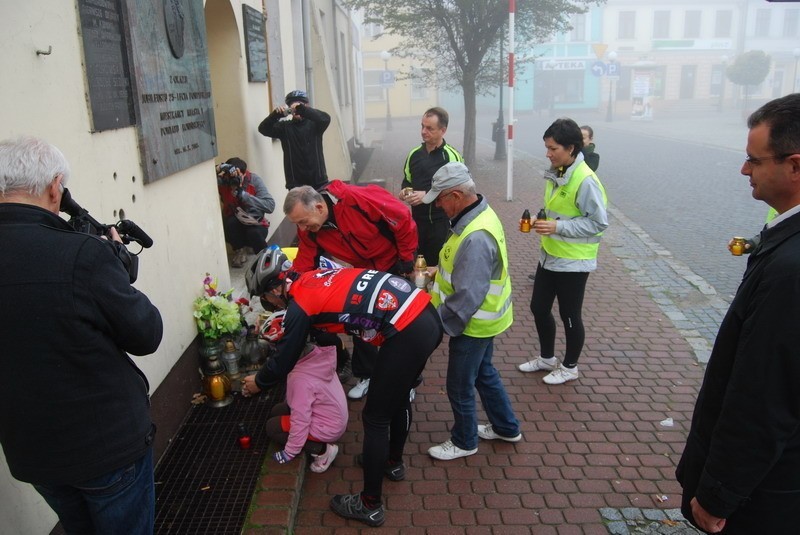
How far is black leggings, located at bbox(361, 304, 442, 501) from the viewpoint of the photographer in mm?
3021

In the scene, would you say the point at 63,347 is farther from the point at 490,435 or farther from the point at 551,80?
the point at 551,80

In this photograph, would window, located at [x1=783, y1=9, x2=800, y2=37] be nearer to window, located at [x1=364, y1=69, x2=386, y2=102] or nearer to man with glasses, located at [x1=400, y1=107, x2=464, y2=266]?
window, located at [x1=364, y1=69, x2=386, y2=102]

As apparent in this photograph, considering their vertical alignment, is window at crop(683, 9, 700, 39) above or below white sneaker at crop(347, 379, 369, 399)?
above

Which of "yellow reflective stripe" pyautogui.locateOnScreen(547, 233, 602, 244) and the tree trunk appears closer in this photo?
"yellow reflective stripe" pyautogui.locateOnScreen(547, 233, 602, 244)

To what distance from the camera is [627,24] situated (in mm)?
52219

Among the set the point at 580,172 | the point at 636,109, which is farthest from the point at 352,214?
the point at 636,109

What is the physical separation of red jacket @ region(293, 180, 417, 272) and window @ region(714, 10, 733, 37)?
59.0 meters

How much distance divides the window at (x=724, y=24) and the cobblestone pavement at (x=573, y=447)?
5588 cm

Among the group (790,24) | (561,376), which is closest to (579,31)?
(790,24)

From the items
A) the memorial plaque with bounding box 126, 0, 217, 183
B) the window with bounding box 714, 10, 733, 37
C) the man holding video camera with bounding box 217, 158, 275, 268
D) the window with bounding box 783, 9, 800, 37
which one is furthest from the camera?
the window with bounding box 714, 10, 733, 37

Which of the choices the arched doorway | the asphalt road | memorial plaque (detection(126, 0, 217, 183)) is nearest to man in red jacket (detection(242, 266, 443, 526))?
memorial plaque (detection(126, 0, 217, 183))

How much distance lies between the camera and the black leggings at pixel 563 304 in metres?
4.56

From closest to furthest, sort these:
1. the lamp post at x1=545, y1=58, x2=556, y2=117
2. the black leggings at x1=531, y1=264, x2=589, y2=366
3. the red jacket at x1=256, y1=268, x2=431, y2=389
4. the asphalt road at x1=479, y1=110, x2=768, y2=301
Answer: the red jacket at x1=256, y1=268, x2=431, y2=389
the black leggings at x1=531, y1=264, x2=589, y2=366
the asphalt road at x1=479, y1=110, x2=768, y2=301
the lamp post at x1=545, y1=58, x2=556, y2=117

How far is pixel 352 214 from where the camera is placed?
4.07 m
